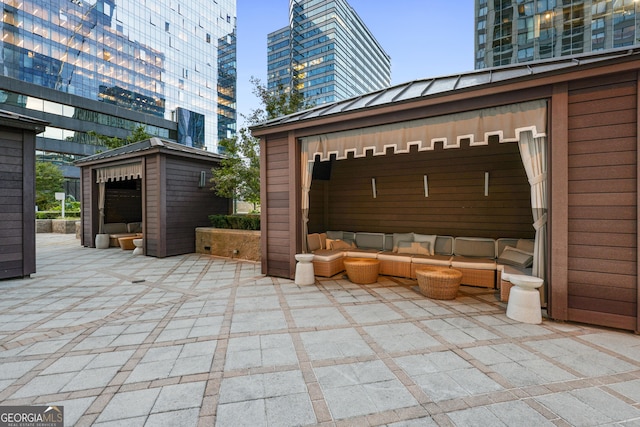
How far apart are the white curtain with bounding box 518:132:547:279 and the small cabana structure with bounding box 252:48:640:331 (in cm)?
1

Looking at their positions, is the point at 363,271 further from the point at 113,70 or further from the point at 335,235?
the point at 113,70

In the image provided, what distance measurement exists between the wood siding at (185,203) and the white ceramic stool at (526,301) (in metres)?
8.50

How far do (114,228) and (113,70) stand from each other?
35.6 m

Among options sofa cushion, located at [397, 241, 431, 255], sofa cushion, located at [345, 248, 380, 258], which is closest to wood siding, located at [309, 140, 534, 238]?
sofa cushion, located at [397, 241, 431, 255]

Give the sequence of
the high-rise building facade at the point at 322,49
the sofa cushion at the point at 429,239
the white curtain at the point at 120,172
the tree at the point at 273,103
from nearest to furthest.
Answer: the sofa cushion at the point at 429,239 → the white curtain at the point at 120,172 → the tree at the point at 273,103 → the high-rise building facade at the point at 322,49

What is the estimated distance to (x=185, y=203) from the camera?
28.4 feet

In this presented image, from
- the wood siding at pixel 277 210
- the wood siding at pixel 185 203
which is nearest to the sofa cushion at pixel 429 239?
the wood siding at pixel 277 210

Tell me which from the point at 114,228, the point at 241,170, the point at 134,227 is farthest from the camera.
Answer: the point at 134,227

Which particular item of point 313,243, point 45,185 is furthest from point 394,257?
point 45,185

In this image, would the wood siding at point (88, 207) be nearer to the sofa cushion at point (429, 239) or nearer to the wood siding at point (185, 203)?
the wood siding at point (185, 203)

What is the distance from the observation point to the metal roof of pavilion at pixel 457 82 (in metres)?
3.39

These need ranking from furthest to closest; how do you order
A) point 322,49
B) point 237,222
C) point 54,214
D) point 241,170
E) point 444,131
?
point 322,49
point 54,214
point 237,222
point 241,170
point 444,131

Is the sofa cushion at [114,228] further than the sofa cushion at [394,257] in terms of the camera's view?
Yes

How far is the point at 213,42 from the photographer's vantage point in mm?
49031
